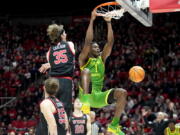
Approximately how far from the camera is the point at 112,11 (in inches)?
346

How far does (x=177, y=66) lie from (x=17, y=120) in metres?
7.71

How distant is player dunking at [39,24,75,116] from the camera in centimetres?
693

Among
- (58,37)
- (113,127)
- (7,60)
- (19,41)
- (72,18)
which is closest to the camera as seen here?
(58,37)

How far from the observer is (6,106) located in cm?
1995

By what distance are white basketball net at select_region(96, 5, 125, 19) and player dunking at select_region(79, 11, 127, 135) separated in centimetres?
16

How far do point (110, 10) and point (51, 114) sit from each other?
3.61 meters

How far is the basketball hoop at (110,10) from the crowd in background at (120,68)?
6.46 meters

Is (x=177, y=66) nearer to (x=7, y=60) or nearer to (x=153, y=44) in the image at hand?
(x=153, y=44)

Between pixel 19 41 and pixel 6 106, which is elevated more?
pixel 19 41

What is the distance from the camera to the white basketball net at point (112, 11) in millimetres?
8625

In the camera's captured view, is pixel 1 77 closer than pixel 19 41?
Yes

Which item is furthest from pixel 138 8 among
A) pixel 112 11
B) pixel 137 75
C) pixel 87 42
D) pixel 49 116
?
pixel 49 116

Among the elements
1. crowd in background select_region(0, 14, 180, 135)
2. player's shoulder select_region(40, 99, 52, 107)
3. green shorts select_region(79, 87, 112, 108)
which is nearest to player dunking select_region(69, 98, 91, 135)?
green shorts select_region(79, 87, 112, 108)

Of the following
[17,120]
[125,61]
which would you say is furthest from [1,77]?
[125,61]
